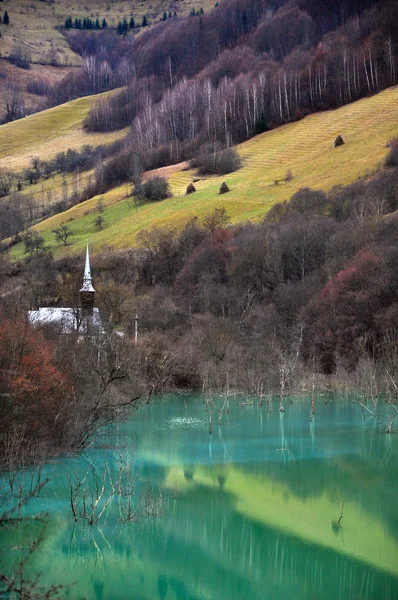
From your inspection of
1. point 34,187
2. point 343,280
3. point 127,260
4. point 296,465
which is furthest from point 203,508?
point 34,187

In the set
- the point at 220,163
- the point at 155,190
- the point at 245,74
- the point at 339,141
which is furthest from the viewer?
the point at 245,74

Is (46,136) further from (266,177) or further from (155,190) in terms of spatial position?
(266,177)

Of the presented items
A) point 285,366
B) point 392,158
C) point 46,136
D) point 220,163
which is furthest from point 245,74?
point 285,366

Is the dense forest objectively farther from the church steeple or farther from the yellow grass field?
the church steeple

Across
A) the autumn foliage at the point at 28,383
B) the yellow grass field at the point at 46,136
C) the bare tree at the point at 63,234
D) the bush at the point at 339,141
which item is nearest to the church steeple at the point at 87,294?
the bare tree at the point at 63,234

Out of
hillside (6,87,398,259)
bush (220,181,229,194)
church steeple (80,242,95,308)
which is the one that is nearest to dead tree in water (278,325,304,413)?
church steeple (80,242,95,308)
